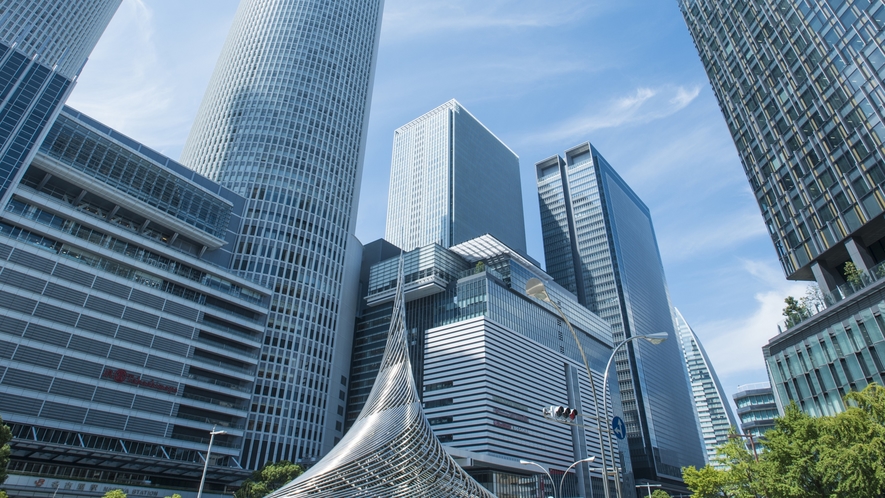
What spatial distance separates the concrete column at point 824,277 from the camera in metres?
42.0

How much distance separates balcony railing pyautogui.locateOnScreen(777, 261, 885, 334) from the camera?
35.3 m

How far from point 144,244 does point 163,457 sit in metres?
24.4

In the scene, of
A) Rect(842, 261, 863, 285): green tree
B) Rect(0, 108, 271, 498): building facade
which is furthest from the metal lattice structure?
Rect(842, 261, 863, 285): green tree

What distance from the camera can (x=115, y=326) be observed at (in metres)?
54.8

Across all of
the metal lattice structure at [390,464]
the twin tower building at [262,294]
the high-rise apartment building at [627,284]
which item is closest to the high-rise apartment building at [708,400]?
the high-rise apartment building at [627,284]

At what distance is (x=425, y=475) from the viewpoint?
34.4 m

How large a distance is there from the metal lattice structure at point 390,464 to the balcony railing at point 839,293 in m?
29.0

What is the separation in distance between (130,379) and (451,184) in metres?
96.7

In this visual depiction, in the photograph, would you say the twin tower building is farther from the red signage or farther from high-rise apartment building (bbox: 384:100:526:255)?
high-rise apartment building (bbox: 384:100:526:255)

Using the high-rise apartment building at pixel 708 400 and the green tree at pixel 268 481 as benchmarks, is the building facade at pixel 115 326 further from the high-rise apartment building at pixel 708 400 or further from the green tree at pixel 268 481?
the high-rise apartment building at pixel 708 400

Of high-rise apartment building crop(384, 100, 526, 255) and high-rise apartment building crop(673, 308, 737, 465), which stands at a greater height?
high-rise apartment building crop(384, 100, 526, 255)

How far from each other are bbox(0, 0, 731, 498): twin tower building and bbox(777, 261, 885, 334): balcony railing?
20.1 metres

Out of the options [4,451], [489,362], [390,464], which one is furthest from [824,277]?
[4,451]

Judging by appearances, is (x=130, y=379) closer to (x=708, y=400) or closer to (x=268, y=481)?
(x=268, y=481)
